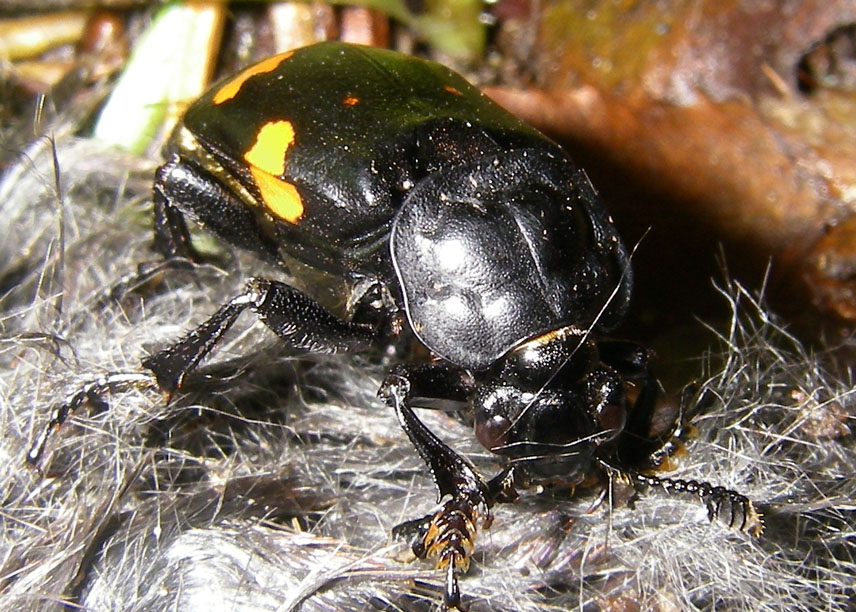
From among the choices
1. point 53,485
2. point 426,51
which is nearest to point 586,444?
point 53,485

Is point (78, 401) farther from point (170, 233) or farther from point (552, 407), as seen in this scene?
point (552, 407)

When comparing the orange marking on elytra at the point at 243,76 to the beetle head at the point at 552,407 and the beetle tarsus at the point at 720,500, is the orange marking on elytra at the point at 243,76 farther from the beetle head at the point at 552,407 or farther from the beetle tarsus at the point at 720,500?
the beetle tarsus at the point at 720,500

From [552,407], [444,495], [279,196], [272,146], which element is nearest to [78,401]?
[279,196]

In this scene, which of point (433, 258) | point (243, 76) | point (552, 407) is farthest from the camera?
point (243, 76)

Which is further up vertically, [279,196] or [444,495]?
[279,196]

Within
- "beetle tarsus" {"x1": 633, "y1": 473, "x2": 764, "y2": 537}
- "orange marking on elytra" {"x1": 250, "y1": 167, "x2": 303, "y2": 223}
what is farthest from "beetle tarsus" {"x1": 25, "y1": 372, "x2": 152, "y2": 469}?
"beetle tarsus" {"x1": 633, "y1": 473, "x2": 764, "y2": 537}

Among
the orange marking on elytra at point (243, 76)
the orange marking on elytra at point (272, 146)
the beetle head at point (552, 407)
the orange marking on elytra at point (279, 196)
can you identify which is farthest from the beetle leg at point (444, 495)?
the orange marking on elytra at point (243, 76)

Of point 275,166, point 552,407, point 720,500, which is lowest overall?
point 720,500

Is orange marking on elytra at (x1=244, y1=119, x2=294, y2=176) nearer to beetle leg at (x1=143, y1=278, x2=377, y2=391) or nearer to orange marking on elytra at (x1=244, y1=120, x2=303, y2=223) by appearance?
orange marking on elytra at (x1=244, y1=120, x2=303, y2=223)

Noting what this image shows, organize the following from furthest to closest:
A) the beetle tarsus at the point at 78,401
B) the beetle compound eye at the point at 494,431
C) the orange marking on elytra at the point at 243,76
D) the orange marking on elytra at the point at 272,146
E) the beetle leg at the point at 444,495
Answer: the orange marking on elytra at the point at 243,76, the orange marking on elytra at the point at 272,146, the beetle tarsus at the point at 78,401, the beetle compound eye at the point at 494,431, the beetle leg at the point at 444,495
